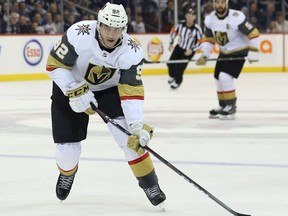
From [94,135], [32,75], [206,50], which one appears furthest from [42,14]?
[94,135]

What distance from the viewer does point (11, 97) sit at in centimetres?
1256

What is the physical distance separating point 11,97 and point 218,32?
358 cm

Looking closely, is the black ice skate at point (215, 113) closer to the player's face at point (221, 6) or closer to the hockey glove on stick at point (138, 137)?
the player's face at point (221, 6)

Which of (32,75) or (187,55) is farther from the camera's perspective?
(32,75)

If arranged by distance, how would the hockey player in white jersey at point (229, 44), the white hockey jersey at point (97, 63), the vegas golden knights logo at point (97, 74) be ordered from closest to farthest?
1. the white hockey jersey at point (97, 63)
2. the vegas golden knights logo at point (97, 74)
3. the hockey player in white jersey at point (229, 44)

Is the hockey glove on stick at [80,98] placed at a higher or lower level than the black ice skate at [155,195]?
higher

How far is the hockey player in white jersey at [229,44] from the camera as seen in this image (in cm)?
999

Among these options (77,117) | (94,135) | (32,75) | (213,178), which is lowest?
(32,75)

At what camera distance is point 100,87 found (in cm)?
498

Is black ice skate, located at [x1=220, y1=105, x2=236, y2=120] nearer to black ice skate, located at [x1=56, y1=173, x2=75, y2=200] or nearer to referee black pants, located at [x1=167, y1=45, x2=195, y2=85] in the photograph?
referee black pants, located at [x1=167, y1=45, x2=195, y2=85]

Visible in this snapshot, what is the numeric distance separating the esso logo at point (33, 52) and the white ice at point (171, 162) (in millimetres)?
3816

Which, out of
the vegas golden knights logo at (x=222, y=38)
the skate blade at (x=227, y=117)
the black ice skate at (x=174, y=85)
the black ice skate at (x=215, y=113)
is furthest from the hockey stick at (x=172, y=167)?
the black ice skate at (x=174, y=85)

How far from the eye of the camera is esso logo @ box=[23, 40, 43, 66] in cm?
1581

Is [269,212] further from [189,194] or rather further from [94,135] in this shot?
[94,135]
